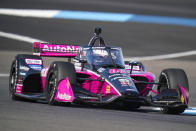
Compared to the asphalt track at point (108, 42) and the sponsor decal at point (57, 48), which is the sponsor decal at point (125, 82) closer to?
the asphalt track at point (108, 42)

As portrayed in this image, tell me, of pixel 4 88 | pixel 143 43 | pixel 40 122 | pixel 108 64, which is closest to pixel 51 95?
pixel 108 64

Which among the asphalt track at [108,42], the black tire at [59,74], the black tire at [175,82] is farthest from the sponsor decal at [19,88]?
the black tire at [175,82]

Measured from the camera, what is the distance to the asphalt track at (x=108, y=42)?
23.4ft

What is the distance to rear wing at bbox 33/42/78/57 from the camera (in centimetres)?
1248

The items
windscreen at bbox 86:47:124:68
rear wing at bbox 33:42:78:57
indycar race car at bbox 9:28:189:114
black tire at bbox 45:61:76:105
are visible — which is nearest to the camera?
indycar race car at bbox 9:28:189:114

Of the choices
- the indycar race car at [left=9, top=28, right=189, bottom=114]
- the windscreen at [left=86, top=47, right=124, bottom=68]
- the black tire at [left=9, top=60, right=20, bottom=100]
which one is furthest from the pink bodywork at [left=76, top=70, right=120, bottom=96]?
the black tire at [left=9, top=60, right=20, bottom=100]

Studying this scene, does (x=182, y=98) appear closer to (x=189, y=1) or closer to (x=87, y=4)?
(x=87, y=4)

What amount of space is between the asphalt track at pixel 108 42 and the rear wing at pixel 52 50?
1.33 meters

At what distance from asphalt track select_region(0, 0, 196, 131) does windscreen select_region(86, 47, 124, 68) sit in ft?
3.27

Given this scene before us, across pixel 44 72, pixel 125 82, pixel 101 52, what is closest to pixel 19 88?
pixel 44 72

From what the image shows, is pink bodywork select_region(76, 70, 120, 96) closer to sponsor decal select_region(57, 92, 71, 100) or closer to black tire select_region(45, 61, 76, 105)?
black tire select_region(45, 61, 76, 105)

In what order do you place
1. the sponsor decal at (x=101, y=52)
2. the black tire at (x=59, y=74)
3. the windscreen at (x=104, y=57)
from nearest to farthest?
the black tire at (x=59, y=74) → the windscreen at (x=104, y=57) → the sponsor decal at (x=101, y=52)

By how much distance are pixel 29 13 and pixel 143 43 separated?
828cm

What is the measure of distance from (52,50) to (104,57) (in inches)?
100
